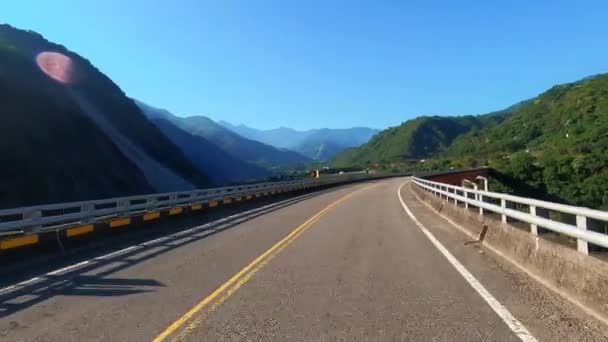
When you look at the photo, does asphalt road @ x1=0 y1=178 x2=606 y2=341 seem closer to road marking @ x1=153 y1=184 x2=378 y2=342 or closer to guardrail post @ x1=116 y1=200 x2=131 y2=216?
road marking @ x1=153 y1=184 x2=378 y2=342

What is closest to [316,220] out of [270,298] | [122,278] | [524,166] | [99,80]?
[122,278]

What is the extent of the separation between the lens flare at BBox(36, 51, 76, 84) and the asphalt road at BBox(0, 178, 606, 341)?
3726 inches

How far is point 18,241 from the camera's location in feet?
37.9

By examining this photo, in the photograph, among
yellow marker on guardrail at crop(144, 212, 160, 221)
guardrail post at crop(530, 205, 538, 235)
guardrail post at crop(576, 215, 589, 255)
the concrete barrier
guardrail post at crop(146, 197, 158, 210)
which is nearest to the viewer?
the concrete barrier

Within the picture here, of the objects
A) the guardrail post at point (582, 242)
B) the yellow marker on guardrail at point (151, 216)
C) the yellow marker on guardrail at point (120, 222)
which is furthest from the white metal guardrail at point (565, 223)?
the yellow marker on guardrail at point (151, 216)

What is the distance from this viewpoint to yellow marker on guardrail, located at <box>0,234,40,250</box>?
11100 millimetres

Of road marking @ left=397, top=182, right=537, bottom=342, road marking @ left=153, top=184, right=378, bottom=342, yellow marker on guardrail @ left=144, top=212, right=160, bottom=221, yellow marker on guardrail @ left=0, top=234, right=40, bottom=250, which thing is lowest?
road marking @ left=397, top=182, right=537, bottom=342

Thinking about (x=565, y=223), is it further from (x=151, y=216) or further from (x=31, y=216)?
(x=151, y=216)

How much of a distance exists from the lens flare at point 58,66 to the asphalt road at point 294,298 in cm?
9464

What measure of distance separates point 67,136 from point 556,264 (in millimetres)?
68935

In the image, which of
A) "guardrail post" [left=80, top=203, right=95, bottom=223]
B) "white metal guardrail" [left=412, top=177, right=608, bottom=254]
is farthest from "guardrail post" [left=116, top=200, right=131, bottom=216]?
"white metal guardrail" [left=412, top=177, right=608, bottom=254]

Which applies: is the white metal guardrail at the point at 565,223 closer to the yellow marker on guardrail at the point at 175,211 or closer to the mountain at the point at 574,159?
the yellow marker on guardrail at the point at 175,211

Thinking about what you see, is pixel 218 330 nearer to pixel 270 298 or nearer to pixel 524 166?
pixel 270 298

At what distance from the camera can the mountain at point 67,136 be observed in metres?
55.5
